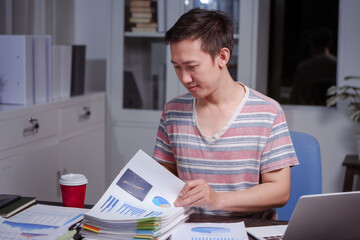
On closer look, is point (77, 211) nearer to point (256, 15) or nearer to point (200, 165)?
point (200, 165)

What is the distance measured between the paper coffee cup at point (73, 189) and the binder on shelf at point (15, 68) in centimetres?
107

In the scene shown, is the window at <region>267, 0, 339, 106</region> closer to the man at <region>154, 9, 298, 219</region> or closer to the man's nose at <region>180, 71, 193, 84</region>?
the man at <region>154, 9, 298, 219</region>

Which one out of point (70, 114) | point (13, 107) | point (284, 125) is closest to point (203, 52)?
point (284, 125)

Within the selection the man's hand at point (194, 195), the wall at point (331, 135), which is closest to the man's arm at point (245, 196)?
the man's hand at point (194, 195)

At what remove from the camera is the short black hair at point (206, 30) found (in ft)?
4.83

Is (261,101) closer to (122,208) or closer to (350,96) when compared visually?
(122,208)

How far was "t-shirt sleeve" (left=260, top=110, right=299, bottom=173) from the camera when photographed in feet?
4.93

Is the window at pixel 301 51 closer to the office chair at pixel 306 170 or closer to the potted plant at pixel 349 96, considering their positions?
the potted plant at pixel 349 96

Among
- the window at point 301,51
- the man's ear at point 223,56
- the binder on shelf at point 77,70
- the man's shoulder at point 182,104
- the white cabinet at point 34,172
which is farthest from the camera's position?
the window at point 301,51

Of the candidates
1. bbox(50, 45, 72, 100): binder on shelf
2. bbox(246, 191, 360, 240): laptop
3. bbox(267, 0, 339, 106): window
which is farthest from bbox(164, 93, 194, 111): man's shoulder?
bbox(267, 0, 339, 106): window

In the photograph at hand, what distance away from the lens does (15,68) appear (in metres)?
2.40

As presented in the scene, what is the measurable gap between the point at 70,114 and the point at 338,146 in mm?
1763

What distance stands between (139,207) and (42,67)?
1433 millimetres

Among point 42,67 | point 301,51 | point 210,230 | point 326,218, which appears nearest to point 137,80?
point 42,67
